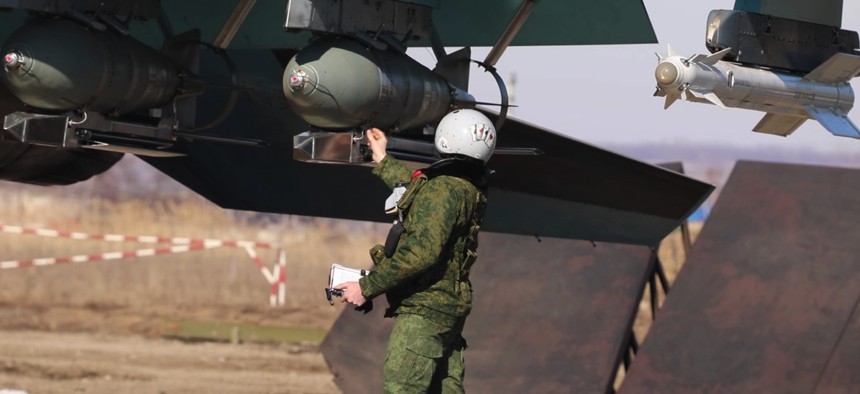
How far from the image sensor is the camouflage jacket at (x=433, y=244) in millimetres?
5598

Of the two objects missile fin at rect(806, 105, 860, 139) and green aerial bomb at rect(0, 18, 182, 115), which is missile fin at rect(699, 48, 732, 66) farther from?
green aerial bomb at rect(0, 18, 182, 115)

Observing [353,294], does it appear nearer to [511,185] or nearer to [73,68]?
[73,68]

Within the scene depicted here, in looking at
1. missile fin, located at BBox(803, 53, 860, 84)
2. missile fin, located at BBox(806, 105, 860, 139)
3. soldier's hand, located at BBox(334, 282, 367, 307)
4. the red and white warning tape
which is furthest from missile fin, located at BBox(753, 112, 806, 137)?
the red and white warning tape

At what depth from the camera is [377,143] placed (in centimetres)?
602

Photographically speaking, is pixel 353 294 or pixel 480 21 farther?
pixel 480 21

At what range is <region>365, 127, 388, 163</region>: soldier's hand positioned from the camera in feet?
19.6

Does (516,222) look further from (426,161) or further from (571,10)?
(426,161)

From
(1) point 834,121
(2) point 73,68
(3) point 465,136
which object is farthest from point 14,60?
(1) point 834,121

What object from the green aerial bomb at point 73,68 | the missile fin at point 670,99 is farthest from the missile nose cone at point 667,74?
the green aerial bomb at point 73,68

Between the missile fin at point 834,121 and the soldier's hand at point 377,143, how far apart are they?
120 inches

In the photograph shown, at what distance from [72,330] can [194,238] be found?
7.23 feet

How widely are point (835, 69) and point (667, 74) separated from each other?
3.53ft

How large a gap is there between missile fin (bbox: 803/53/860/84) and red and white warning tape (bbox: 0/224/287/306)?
30.2 feet

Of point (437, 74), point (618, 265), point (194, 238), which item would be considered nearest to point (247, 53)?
point (437, 74)
